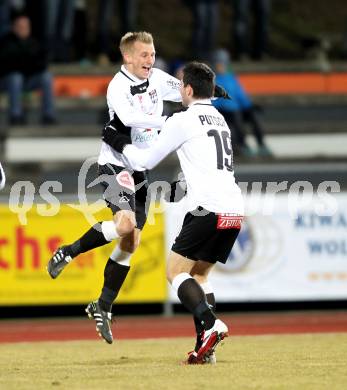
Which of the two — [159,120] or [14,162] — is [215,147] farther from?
[14,162]

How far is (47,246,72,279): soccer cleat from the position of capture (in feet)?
30.7

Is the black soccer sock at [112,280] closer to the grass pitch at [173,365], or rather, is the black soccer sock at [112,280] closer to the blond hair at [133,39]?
the grass pitch at [173,365]

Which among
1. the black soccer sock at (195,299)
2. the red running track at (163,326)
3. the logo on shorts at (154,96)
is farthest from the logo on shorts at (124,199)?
the red running track at (163,326)

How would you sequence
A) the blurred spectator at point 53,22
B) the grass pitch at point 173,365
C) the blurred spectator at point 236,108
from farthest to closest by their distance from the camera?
1. the blurred spectator at point 53,22
2. the blurred spectator at point 236,108
3. the grass pitch at point 173,365

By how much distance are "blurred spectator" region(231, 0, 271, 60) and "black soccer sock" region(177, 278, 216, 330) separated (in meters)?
10.4

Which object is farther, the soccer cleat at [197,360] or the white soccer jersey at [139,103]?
the white soccer jersey at [139,103]

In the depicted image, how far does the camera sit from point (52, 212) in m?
14.8

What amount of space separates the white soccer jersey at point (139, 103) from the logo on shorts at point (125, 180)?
0.10 meters

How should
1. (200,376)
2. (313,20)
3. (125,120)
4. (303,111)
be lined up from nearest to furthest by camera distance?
1. (200,376)
2. (125,120)
3. (303,111)
4. (313,20)

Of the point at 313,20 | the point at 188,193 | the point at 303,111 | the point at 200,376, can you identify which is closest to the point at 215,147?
the point at 188,193

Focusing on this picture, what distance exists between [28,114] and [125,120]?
30.0 ft

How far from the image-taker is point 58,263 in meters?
9.38

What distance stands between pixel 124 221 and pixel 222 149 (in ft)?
3.62

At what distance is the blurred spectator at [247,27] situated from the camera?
18312 millimetres
